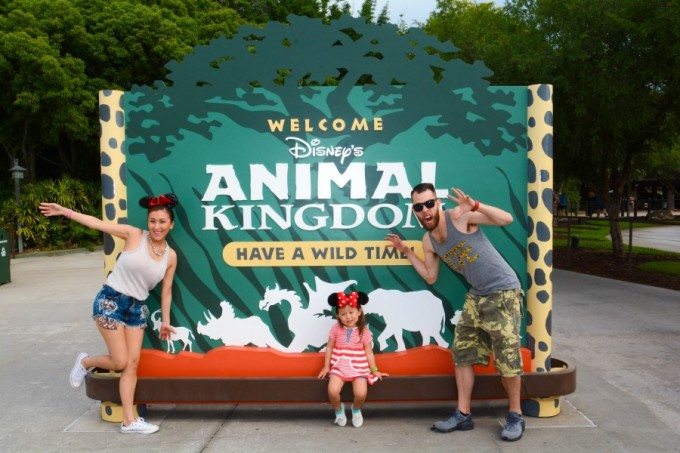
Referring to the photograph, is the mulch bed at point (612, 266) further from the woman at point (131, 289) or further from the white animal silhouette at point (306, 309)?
the woman at point (131, 289)

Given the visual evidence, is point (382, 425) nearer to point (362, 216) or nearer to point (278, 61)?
point (362, 216)

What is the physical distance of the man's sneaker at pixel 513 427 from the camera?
4.31 metres

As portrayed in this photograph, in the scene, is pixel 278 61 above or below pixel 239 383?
above

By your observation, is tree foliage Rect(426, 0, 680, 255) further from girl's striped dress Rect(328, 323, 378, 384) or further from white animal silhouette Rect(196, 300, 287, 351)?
white animal silhouette Rect(196, 300, 287, 351)

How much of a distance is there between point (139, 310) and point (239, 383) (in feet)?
2.83

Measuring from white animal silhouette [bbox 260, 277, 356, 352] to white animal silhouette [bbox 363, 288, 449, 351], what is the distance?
258mm

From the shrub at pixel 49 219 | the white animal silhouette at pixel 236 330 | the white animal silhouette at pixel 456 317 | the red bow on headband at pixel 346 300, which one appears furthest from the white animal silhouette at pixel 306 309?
the shrub at pixel 49 219

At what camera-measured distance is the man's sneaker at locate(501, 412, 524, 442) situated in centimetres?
431

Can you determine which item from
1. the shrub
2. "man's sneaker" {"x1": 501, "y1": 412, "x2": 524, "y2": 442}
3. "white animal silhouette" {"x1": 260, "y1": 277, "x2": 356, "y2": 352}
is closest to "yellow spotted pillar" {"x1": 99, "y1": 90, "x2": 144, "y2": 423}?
"white animal silhouette" {"x1": 260, "y1": 277, "x2": 356, "y2": 352}

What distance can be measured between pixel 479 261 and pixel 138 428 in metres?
2.59

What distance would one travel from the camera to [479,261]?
440cm

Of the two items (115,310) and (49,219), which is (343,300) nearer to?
(115,310)

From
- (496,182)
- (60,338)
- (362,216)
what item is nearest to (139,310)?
(362,216)

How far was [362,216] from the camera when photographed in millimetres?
4809
